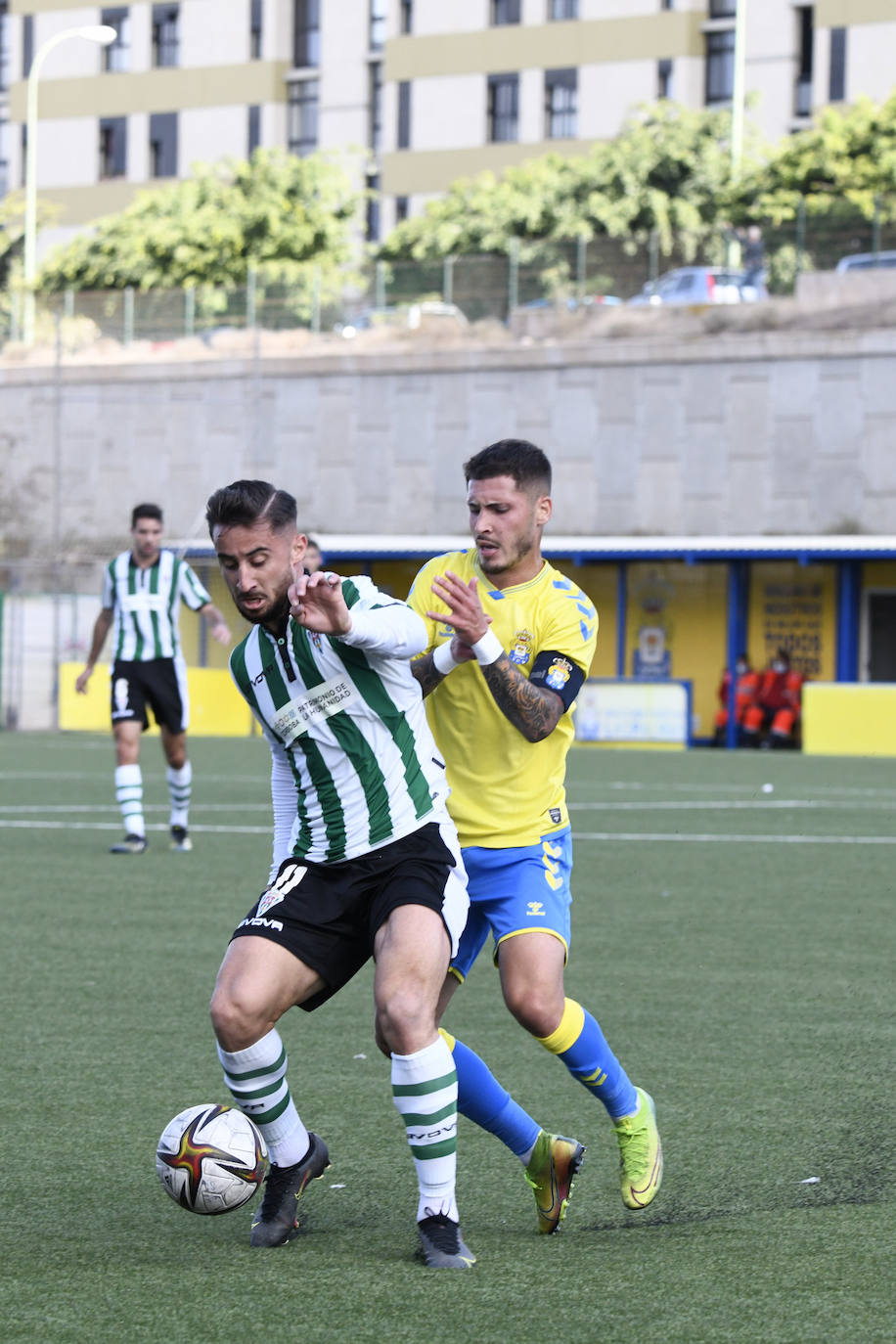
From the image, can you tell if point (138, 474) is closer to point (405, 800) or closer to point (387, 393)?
point (387, 393)

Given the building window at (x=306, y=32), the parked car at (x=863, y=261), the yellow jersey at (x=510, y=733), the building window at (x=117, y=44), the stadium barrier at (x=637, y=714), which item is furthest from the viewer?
the building window at (x=306, y=32)

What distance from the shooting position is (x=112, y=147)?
6253 cm

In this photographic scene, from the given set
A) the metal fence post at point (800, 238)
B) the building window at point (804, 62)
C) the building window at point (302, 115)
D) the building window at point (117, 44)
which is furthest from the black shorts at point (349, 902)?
the building window at point (117, 44)

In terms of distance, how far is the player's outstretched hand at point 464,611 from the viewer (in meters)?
4.73

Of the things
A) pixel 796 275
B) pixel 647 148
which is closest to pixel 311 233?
pixel 647 148

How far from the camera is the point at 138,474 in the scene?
38.1 m

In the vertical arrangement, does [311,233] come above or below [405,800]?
above

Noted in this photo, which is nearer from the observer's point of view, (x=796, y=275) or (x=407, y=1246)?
(x=407, y=1246)

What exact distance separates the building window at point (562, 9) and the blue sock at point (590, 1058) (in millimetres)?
54264

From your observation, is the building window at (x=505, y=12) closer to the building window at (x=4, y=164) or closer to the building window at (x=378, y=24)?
the building window at (x=378, y=24)

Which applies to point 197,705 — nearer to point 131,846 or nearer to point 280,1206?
point 131,846

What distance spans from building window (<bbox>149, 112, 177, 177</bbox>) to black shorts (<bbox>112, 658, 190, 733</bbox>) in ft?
170

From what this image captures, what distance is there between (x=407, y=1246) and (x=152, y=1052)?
7.93 ft

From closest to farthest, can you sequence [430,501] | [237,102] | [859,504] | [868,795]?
[868,795] < [859,504] < [430,501] < [237,102]
